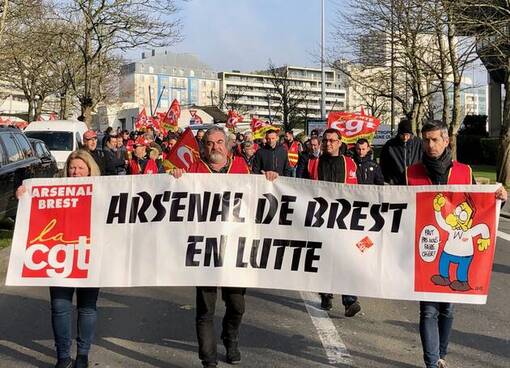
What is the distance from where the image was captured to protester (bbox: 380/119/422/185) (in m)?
7.13

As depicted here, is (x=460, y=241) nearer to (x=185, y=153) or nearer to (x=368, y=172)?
(x=185, y=153)

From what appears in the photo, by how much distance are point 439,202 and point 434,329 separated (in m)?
0.91

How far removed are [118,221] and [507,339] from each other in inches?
138

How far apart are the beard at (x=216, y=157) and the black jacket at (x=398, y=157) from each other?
109 inches

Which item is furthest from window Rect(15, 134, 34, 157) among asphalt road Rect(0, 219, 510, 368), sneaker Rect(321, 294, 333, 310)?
sneaker Rect(321, 294, 333, 310)

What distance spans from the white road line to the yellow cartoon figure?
1.05 metres

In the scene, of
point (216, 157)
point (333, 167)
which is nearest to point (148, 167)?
point (333, 167)

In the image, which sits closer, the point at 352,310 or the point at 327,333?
the point at 327,333

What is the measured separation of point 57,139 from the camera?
18766 millimetres

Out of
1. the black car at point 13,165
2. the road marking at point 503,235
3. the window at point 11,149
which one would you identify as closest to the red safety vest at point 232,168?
the black car at point 13,165

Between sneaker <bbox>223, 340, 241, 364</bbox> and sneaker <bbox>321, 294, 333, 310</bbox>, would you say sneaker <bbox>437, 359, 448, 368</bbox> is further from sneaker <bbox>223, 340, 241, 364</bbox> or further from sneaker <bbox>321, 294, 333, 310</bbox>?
sneaker <bbox>321, 294, 333, 310</bbox>

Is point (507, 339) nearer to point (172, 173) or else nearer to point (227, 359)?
point (227, 359)

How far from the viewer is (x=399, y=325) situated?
595cm

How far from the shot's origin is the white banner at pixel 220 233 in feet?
15.5
